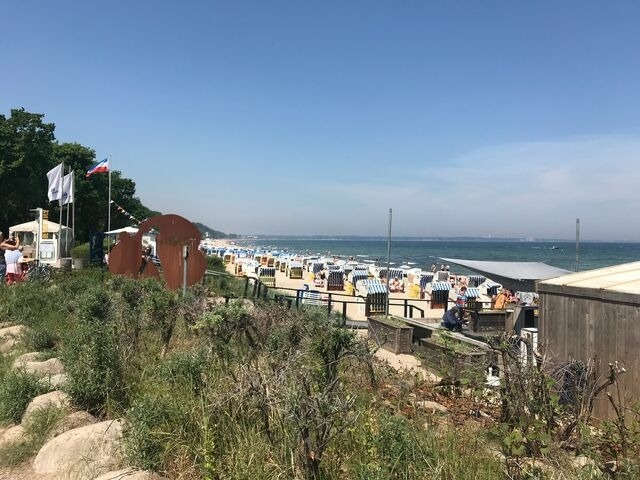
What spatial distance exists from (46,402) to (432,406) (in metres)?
3.19

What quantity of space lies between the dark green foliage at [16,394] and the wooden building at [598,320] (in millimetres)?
4512

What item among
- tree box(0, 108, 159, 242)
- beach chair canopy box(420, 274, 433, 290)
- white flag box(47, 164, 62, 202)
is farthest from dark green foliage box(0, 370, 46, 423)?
tree box(0, 108, 159, 242)

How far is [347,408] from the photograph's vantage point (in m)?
2.64

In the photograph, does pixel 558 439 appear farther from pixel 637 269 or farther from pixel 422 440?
pixel 637 269

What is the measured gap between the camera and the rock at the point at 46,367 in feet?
16.9

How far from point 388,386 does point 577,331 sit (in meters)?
2.08

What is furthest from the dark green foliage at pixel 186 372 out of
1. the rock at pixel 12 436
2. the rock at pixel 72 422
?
the rock at pixel 12 436

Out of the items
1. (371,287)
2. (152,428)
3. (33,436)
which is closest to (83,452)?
(152,428)

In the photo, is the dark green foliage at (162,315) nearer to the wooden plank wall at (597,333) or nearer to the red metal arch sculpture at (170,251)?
the wooden plank wall at (597,333)

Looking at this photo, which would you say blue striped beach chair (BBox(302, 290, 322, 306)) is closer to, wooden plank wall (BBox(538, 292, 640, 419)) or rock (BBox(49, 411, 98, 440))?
wooden plank wall (BBox(538, 292, 640, 419))

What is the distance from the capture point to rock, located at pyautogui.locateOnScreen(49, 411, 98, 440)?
3863 millimetres

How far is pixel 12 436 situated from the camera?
13.1 ft

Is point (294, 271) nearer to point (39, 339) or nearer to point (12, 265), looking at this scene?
point (12, 265)

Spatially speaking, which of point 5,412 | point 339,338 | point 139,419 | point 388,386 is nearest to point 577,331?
point 388,386
